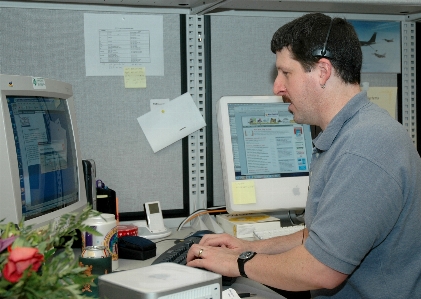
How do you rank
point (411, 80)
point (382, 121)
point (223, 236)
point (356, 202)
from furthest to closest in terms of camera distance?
point (411, 80), point (223, 236), point (382, 121), point (356, 202)

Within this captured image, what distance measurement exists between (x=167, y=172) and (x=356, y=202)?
85cm

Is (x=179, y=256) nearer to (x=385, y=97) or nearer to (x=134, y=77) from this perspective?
(x=134, y=77)

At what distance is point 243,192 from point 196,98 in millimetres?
348

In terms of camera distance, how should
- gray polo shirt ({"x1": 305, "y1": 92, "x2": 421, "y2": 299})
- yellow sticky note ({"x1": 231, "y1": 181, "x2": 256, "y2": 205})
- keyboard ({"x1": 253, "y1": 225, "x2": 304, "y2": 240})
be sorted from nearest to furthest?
gray polo shirt ({"x1": 305, "y1": 92, "x2": 421, "y2": 299}) → keyboard ({"x1": 253, "y1": 225, "x2": 304, "y2": 240}) → yellow sticky note ({"x1": 231, "y1": 181, "x2": 256, "y2": 205})

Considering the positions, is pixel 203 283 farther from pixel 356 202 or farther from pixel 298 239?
pixel 298 239

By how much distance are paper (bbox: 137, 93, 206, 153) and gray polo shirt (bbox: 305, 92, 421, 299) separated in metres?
0.66

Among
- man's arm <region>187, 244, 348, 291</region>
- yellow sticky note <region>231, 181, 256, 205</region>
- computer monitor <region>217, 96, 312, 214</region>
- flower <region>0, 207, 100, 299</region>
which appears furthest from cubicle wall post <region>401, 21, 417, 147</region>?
flower <region>0, 207, 100, 299</region>

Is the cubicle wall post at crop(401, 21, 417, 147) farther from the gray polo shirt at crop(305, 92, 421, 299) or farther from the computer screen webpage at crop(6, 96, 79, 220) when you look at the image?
the computer screen webpage at crop(6, 96, 79, 220)

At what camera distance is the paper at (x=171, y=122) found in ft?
5.71

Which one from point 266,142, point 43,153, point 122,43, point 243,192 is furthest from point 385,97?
point 43,153

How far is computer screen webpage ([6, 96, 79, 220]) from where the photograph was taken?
→ 1.19 meters

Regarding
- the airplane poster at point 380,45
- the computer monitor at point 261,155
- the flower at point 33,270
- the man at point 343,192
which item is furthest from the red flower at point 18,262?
the airplane poster at point 380,45

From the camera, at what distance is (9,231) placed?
60 cm

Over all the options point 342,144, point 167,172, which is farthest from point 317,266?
point 167,172
